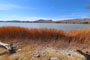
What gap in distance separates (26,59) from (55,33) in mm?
2410

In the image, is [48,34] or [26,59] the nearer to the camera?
[26,59]

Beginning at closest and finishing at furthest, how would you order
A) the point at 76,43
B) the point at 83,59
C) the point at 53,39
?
the point at 83,59 → the point at 76,43 → the point at 53,39

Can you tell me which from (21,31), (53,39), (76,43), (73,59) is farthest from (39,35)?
(73,59)

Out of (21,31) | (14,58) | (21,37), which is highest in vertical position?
(21,31)

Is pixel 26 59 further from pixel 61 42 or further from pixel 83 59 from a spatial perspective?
pixel 61 42

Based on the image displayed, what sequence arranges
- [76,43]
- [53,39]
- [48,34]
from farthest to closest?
[48,34]
[53,39]
[76,43]

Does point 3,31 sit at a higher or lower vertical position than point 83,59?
higher

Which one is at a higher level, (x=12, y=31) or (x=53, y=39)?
(x=12, y=31)

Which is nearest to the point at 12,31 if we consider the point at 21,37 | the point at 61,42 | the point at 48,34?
the point at 21,37

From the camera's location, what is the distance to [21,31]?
4.31 metres

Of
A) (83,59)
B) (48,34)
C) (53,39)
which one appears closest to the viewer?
(83,59)

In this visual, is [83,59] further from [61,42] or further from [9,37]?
[9,37]

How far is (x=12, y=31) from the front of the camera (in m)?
4.26

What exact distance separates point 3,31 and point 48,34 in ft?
8.32
